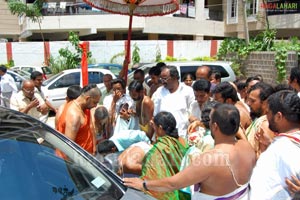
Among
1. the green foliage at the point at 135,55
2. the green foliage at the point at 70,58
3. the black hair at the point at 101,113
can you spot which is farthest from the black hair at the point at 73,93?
the green foliage at the point at 135,55

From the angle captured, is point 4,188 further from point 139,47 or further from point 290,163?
point 139,47

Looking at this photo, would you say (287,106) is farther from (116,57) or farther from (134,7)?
(116,57)

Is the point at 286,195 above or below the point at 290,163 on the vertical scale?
below

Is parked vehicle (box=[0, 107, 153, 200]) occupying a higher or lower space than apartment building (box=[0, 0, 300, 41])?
lower

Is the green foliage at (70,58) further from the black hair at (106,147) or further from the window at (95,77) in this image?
the black hair at (106,147)

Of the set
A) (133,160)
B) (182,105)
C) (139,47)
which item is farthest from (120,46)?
(133,160)

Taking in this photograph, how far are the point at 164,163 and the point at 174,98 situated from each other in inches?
67.3

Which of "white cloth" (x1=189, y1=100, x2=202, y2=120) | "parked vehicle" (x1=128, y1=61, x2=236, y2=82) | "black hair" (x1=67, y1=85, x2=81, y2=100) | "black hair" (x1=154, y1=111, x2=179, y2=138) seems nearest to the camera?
"black hair" (x1=154, y1=111, x2=179, y2=138)

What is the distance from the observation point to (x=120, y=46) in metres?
17.4

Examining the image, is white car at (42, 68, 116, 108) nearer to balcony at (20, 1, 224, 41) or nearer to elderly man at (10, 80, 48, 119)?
elderly man at (10, 80, 48, 119)

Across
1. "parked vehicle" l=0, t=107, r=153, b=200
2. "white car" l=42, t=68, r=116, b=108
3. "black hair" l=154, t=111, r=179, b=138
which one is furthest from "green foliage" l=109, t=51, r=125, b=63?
"parked vehicle" l=0, t=107, r=153, b=200

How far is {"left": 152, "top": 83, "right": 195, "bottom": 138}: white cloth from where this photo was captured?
4.12 meters

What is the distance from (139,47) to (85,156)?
1547 centimetres

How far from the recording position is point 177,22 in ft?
68.7
